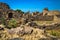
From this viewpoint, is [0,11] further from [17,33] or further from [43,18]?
[17,33]

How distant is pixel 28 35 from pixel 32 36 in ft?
Result: 0.94

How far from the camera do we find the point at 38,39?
10.0 m

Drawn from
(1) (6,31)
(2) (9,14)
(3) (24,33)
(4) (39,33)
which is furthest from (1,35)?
(2) (9,14)

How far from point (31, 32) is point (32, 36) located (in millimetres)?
497

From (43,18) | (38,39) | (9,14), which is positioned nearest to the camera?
(38,39)

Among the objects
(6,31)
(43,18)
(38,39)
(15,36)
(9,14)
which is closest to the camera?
(38,39)

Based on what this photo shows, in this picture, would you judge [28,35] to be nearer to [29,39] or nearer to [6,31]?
[29,39]

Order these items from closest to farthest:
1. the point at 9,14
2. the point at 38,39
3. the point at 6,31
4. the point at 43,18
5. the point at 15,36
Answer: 1. the point at 38,39
2. the point at 15,36
3. the point at 6,31
4. the point at 43,18
5. the point at 9,14

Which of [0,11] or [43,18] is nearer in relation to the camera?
[43,18]

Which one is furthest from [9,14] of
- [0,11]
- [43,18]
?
[43,18]

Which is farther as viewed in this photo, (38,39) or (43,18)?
(43,18)

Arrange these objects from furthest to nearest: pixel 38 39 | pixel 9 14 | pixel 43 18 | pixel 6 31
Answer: pixel 9 14, pixel 43 18, pixel 6 31, pixel 38 39

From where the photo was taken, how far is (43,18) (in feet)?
123

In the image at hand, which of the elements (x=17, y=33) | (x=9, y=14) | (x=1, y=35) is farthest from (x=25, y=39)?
(x=9, y=14)
